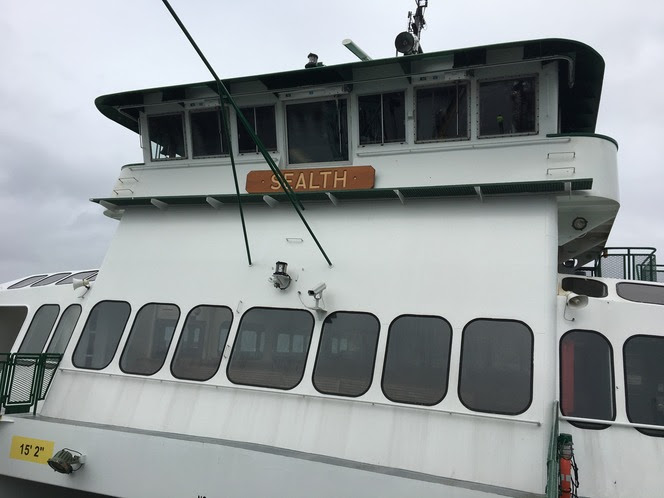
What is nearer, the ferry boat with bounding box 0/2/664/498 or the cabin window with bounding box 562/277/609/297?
the ferry boat with bounding box 0/2/664/498

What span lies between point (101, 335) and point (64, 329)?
1.83 meters

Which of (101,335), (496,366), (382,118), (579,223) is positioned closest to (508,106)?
(382,118)

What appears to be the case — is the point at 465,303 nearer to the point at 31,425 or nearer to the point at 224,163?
the point at 224,163

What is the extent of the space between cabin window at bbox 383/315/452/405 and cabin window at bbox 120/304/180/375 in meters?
2.86

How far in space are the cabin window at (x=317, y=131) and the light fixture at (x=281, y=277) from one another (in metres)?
1.86

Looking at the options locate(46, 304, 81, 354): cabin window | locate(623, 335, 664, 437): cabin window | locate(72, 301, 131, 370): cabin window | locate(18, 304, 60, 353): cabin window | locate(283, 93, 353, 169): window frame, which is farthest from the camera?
locate(18, 304, 60, 353): cabin window

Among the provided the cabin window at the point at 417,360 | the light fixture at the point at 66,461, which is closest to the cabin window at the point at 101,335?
the light fixture at the point at 66,461

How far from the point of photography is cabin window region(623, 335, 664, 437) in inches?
228

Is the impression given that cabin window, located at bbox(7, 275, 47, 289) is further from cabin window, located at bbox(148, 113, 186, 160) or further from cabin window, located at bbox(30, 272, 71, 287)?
cabin window, located at bbox(148, 113, 186, 160)

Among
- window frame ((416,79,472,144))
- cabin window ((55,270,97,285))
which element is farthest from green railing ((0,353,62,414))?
window frame ((416,79,472,144))

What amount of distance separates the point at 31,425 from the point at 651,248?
10038mm

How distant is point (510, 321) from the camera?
6.19 m

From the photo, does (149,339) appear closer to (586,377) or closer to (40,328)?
(40,328)

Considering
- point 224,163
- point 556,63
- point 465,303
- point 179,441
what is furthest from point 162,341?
point 556,63
